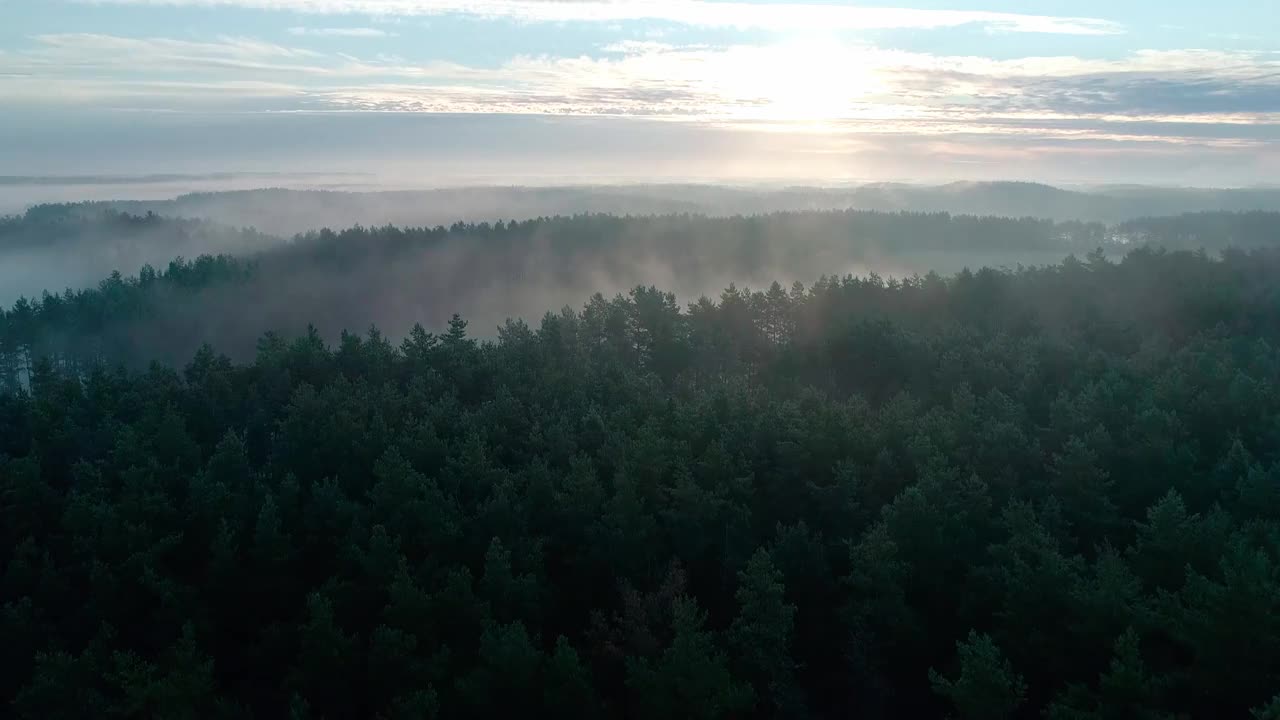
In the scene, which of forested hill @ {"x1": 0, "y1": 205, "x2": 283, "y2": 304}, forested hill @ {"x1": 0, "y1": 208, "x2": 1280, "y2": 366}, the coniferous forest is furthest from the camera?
forested hill @ {"x1": 0, "y1": 205, "x2": 283, "y2": 304}

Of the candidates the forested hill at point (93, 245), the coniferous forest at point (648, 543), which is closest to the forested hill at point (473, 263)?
the forested hill at point (93, 245)

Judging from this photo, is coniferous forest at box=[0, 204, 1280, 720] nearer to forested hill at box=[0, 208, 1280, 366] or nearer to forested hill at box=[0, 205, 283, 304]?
forested hill at box=[0, 208, 1280, 366]

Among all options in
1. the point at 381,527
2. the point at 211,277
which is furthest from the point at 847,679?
the point at 211,277

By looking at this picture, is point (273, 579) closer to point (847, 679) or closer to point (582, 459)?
point (582, 459)

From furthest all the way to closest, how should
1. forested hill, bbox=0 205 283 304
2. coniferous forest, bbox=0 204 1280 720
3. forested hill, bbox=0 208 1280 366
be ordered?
forested hill, bbox=0 205 283 304, forested hill, bbox=0 208 1280 366, coniferous forest, bbox=0 204 1280 720

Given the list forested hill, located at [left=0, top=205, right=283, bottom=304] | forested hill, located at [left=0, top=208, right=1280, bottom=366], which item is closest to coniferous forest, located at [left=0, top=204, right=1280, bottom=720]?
forested hill, located at [left=0, top=208, right=1280, bottom=366]
